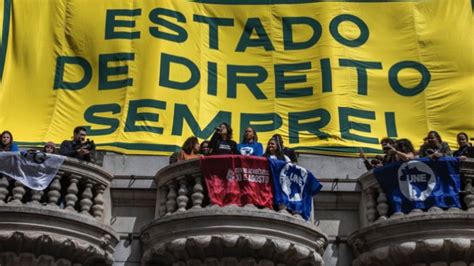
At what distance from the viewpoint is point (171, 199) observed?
17.9 meters

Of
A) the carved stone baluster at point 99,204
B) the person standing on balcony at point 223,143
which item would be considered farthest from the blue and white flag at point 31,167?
the person standing on balcony at point 223,143

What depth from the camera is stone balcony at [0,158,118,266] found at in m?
16.8

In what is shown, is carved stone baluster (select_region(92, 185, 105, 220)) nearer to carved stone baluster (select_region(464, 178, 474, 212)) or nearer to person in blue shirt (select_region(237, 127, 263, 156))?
person in blue shirt (select_region(237, 127, 263, 156))

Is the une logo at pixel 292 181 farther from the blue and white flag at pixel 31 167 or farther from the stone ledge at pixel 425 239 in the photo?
the blue and white flag at pixel 31 167

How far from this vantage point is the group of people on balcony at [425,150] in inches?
709

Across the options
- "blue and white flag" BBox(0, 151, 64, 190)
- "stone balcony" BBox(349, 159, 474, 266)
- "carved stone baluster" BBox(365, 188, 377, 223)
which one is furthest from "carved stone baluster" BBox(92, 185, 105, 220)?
"carved stone baluster" BBox(365, 188, 377, 223)

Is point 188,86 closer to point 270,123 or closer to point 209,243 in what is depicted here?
point 270,123

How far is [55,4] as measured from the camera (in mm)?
22266

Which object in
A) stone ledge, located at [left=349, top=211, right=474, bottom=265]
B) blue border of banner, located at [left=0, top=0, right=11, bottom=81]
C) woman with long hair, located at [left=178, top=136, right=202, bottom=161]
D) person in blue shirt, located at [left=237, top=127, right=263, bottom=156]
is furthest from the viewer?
blue border of banner, located at [left=0, top=0, right=11, bottom=81]

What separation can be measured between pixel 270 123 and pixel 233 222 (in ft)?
14.7

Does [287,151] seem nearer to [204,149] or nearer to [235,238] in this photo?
[204,149]

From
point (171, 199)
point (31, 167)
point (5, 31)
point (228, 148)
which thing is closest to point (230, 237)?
point (171, 199)

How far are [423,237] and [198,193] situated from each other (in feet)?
13.7

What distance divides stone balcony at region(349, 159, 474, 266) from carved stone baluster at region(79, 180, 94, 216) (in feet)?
16.5
